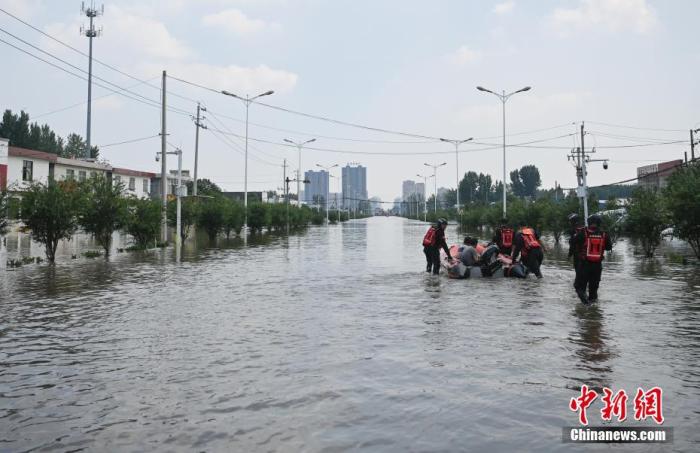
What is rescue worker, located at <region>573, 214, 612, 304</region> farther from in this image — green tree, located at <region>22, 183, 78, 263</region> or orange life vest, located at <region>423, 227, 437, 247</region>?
green tree, located at <region>22, 183, 78, 263</region>

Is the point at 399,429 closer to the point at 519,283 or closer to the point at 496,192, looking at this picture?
the point at 519,283

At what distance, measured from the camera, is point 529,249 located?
15750mm

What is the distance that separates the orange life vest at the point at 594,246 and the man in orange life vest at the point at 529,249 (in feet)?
15.2

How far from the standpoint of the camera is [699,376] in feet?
20.1

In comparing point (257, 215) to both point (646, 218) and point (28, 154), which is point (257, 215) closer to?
point (28, 154)

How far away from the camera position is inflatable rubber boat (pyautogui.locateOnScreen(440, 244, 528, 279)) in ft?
51.9

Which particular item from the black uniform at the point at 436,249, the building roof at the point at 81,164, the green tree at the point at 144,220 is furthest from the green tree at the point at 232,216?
the black uniform at the point at 436,249

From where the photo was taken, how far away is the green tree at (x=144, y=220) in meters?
26.2

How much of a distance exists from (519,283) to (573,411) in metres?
9.79

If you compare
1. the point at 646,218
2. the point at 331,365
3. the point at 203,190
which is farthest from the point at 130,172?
the point at 331,365

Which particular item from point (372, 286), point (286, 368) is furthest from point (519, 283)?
point (286, 368)

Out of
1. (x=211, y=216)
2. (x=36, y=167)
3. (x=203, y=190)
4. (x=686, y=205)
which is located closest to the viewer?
(x=686, y=205)

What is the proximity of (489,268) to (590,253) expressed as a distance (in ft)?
17.8

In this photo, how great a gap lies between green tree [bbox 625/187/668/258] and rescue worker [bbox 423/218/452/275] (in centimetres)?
1023
